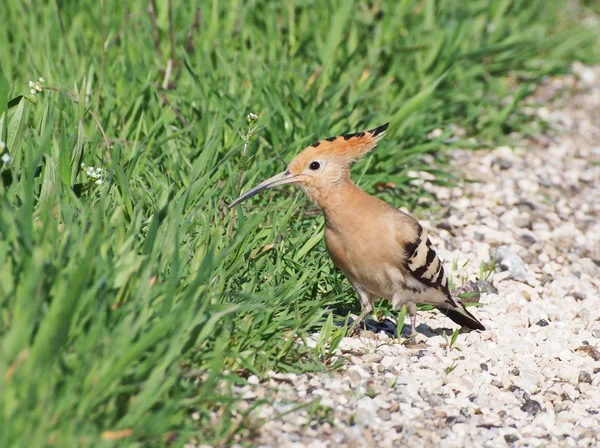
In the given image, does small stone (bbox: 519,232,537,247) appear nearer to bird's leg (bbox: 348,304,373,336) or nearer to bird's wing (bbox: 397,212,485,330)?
bird's wing (bbox: 397,212,485,330)

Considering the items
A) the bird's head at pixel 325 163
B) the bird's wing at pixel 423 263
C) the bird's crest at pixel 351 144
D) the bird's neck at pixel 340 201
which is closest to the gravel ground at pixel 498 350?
the bird's wing at pixel 423 263

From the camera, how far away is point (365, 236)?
4.02 metres

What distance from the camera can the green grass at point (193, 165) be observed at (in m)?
2.91

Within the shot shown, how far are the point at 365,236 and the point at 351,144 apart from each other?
0.42 m

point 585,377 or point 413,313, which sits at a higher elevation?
point 413,313

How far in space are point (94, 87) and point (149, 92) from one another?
1.01 feet

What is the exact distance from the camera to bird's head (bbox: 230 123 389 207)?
13.6 feet

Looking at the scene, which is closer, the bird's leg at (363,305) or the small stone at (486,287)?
the bird's leg at (363,305)

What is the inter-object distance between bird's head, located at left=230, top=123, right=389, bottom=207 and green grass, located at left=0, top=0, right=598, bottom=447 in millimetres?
207

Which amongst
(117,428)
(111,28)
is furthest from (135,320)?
(111,28)

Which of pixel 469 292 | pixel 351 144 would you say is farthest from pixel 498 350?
pixel 351 144

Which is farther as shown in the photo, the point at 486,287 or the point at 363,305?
the point at 486,287

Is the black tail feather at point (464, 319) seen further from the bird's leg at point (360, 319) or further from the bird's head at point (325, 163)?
the bird's head at point (325, 163)

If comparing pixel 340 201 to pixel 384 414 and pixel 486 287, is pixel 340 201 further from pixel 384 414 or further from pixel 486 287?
pixel 486 287
